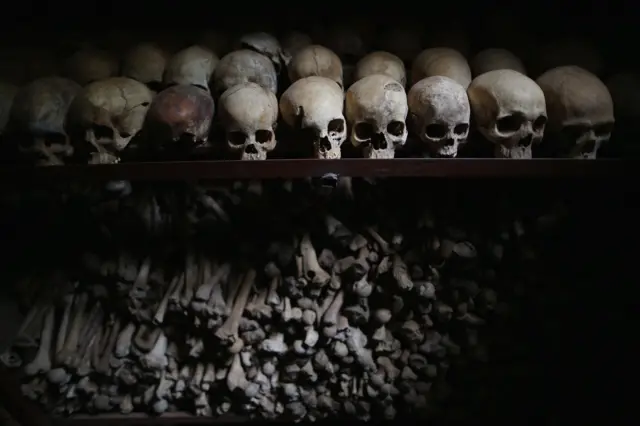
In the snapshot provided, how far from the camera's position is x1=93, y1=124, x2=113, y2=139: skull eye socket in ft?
4.21

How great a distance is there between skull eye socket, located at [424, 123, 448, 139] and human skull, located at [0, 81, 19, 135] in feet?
3.34

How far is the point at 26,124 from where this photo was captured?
129 cm

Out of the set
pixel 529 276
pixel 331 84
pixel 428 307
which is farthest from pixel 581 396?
pixel 331 84

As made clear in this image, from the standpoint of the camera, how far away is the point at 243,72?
1351 millimetres

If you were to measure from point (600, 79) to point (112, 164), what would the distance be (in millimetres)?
1177

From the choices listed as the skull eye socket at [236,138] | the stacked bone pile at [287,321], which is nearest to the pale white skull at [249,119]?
Result: the skull eye socket at [236,138]

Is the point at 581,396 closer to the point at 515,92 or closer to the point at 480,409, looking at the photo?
the point at 480,409

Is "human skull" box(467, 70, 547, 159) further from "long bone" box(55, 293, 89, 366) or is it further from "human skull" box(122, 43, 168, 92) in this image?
"long bone" box(55, 293, 89, 366)

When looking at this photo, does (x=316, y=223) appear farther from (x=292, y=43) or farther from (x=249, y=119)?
(x=292, y=43)

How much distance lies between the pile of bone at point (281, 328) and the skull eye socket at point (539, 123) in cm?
26

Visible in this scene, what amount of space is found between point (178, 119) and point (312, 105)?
0.30 metres

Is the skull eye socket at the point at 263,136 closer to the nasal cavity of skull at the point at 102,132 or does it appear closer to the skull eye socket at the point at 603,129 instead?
the nasal cavity of skull at the point at 102,132

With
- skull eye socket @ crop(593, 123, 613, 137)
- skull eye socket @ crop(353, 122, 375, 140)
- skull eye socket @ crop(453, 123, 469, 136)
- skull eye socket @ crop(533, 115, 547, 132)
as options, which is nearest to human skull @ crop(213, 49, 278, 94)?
skull eye socket @ crop(353, 122, 375, 140)

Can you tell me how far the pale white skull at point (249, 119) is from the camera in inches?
49.2
